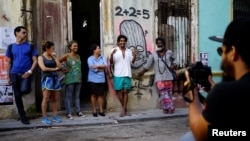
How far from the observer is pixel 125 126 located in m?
7.55

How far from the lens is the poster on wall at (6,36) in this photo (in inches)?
313

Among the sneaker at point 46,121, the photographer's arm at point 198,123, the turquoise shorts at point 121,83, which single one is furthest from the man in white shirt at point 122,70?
the photographer's arm at point 198,123

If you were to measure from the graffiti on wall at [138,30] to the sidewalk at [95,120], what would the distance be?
0.72 metres

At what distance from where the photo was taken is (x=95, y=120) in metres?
8.04

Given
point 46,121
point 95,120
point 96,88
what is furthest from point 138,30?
point 46,121

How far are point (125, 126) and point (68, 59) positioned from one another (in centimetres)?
198

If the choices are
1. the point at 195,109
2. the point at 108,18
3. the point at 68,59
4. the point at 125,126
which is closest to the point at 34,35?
the point at 68,59

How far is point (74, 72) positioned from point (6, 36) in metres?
1.67

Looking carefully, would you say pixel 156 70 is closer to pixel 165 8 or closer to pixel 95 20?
pixel 165 8

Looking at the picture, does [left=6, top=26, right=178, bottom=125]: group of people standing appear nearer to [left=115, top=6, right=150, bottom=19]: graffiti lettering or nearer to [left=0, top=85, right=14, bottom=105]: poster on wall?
[left=0, top=85, right=14, bottom=105]: poster on wall

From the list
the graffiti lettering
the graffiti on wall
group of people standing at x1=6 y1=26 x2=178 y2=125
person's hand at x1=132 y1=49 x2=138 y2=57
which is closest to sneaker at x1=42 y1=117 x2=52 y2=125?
group of people standing at x1=6 y1=26 x2=178 y2=125

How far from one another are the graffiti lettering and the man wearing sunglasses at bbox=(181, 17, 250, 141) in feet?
24.2

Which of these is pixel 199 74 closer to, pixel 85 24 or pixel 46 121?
pixel 46 121

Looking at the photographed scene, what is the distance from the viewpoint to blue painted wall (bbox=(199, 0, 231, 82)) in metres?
10.2
